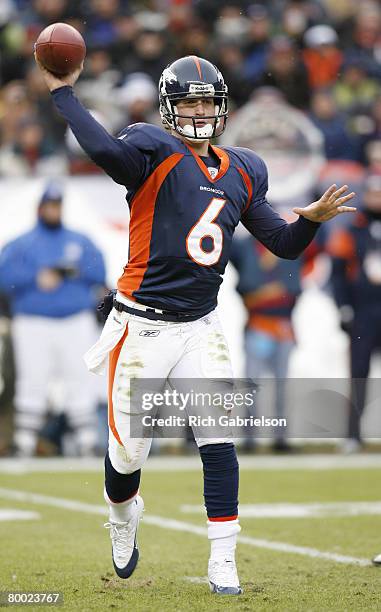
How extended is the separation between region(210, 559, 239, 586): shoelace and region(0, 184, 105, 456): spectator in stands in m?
6.03

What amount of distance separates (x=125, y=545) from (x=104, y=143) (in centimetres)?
171

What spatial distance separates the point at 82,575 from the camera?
5.30 m

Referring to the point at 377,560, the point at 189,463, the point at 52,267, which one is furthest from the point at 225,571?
the point at 52,267

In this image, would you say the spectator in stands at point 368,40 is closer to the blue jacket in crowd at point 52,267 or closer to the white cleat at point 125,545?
the blue jacket in crowd at point 52,267

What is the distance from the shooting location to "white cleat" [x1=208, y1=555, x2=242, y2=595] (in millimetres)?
4680

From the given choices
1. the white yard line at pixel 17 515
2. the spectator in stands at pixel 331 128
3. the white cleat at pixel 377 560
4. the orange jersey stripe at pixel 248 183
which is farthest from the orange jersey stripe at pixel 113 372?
the spectator in stands at pixel 331 128

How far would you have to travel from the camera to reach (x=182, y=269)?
4852mm

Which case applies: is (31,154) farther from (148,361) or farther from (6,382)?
(148,361)

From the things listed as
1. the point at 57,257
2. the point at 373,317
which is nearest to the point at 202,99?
the point at 57,257

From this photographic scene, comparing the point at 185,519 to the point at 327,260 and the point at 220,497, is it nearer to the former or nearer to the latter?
the point at 220,497

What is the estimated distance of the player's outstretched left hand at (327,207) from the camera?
16.1 ft

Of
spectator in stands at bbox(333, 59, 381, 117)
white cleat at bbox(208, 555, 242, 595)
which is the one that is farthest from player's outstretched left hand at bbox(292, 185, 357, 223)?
spectator in stands at bbox(333, 59, 381, 117)

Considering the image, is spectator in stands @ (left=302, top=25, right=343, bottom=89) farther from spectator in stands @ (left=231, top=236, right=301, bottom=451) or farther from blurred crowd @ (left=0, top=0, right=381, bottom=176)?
spectator in stands @ (left=231, top=236, right=301, bottom=451)

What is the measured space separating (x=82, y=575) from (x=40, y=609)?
103 cm
